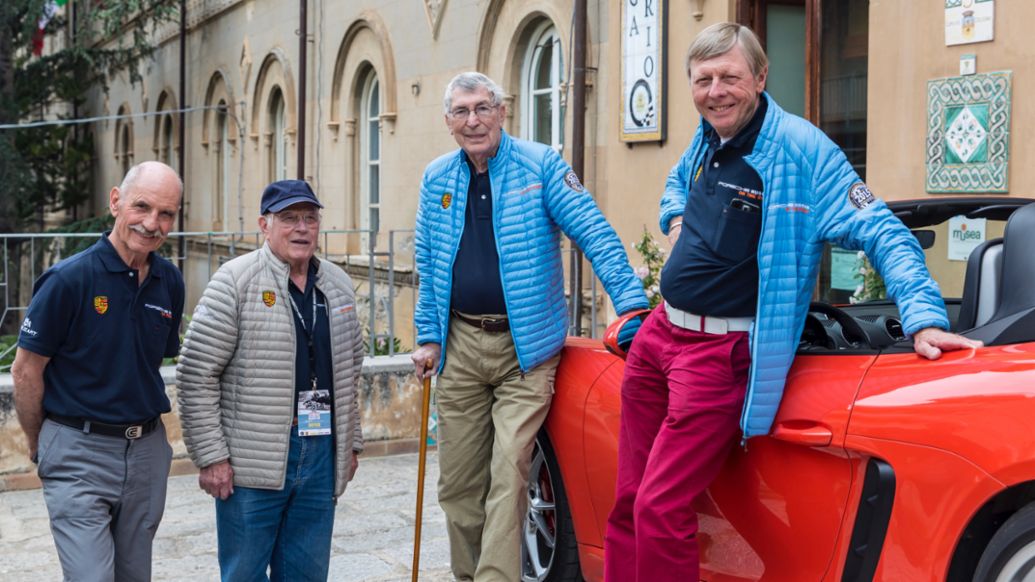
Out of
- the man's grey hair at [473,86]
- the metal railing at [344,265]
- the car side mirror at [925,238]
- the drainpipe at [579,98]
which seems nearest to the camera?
the car side mirror at [925,238]

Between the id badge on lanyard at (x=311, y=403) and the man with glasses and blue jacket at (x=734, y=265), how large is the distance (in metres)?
1.09

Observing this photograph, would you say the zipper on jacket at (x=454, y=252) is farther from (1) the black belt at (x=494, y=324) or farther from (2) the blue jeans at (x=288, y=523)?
(2) the blue jeans at (x=288, y=523)

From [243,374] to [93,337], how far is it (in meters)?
0.49

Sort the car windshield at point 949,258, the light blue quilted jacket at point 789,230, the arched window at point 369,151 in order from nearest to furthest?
the light blue quilted jacket at point 789,230
the car windshield at point 949,258
the arched window at point 369,151

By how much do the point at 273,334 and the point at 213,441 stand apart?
0.38 meters

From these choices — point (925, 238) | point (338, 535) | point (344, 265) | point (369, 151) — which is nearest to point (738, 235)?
point (925, 238)

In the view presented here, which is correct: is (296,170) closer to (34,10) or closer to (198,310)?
(34,10)

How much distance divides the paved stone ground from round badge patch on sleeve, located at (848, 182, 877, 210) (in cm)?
283

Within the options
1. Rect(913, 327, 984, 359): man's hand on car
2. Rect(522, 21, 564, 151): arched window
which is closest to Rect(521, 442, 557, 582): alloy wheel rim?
Rect(913, 327, 984, 359): man's hand on car

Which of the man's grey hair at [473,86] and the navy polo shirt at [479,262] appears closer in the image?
the man's grey hair at [473,86]

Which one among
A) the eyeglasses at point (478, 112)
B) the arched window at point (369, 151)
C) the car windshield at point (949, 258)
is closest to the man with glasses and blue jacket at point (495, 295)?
the eyeglasses at point (478, 112)

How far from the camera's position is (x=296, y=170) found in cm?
2098

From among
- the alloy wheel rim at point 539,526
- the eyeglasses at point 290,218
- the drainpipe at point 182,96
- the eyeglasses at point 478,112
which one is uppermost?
the drainpipe at point 182,96

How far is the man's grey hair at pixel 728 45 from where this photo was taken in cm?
375
